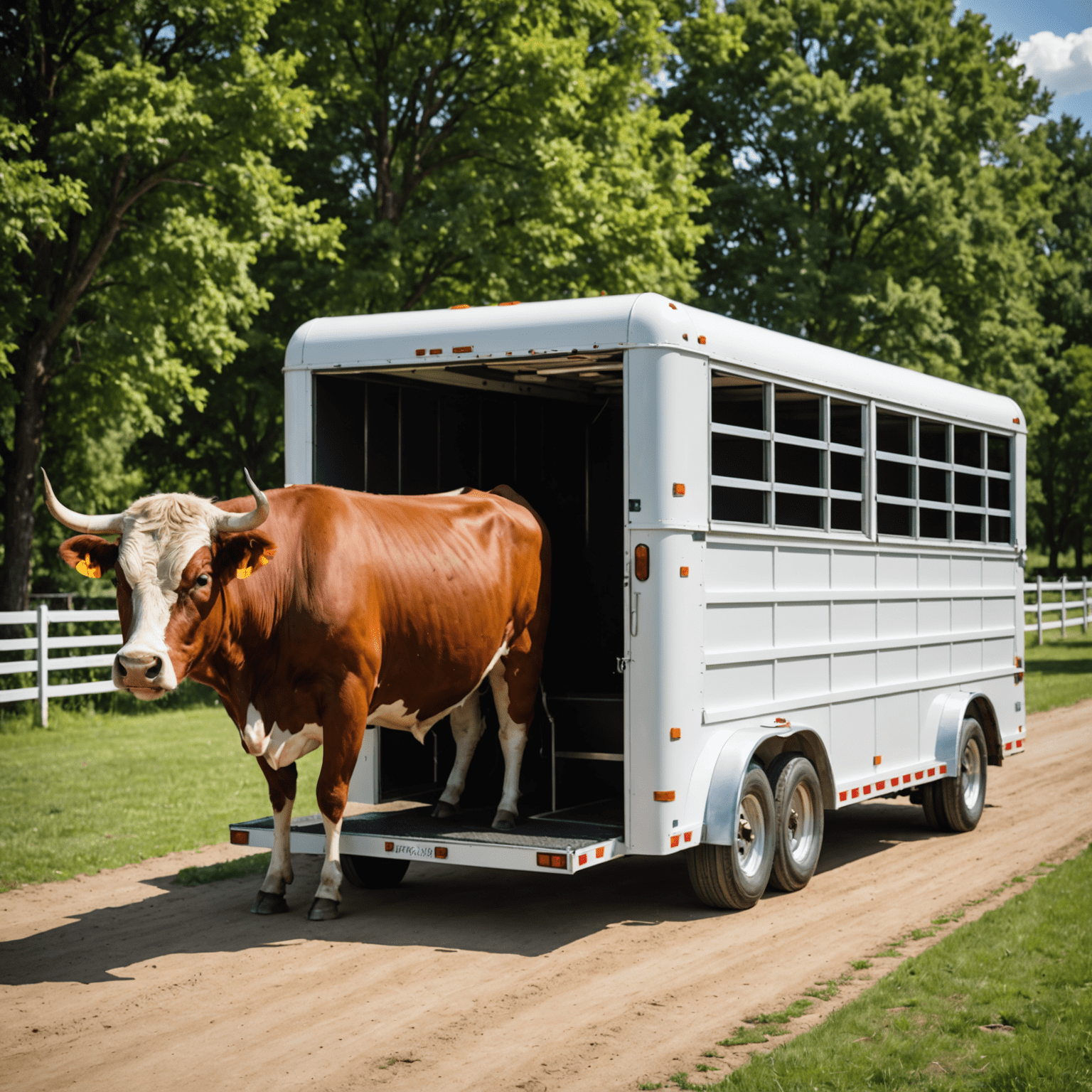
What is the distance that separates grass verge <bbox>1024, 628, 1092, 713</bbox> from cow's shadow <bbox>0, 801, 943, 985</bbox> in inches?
468

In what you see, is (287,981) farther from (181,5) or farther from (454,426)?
(181,5)

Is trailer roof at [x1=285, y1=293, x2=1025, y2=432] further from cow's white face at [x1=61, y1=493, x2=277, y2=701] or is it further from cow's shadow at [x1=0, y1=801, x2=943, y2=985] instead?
cow's shadow at [x1=0, y1=801, x2=943, y2=985]

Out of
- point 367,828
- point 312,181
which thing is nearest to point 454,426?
point 367,828

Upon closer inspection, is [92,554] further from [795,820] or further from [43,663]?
[43,663]

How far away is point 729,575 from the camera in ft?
27.7

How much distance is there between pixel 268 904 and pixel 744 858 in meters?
2.91

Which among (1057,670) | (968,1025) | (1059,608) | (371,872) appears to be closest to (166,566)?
(371,872)

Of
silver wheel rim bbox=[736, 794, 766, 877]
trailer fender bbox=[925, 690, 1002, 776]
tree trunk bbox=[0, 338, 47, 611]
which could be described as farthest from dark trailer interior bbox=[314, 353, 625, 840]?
tree trunk bbox=[0, 338, 47, 611]

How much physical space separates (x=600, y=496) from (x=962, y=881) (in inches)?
149

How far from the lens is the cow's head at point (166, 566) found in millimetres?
6934

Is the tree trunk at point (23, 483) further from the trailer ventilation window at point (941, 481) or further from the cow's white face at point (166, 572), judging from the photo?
the cow's white face at point (166, 572)

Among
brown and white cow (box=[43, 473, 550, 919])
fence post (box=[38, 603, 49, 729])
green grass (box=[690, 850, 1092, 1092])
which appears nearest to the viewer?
green grass (box=[690, 850, 1092, 1092])

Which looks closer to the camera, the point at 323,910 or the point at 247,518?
the point at 247,518

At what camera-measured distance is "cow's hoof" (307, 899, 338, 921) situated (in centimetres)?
819
